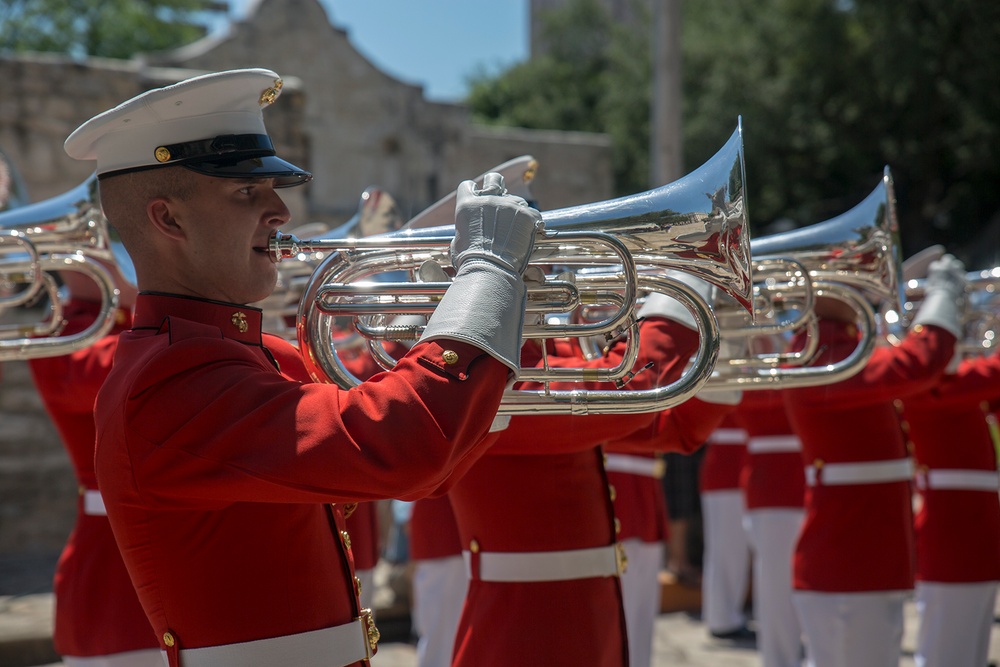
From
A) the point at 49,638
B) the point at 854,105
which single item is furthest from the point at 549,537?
the point at 854,105

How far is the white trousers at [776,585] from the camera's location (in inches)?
215

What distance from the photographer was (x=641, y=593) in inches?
210

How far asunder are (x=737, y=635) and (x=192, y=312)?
5490mm

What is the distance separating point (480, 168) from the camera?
1087cm

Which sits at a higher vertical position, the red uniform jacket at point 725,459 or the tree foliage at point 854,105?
the tree foliage at point 854,105

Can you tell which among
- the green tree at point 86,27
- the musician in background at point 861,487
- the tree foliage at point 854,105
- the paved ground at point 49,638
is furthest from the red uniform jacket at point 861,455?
the green tree at point 86,27

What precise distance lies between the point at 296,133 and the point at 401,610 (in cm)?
342

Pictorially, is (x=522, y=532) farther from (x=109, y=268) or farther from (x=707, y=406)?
(x=109, y=268)

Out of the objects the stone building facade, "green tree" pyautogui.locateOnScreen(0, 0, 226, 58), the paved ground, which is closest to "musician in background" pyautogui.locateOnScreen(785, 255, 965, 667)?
the paved ground

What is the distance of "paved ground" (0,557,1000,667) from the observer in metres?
5.43

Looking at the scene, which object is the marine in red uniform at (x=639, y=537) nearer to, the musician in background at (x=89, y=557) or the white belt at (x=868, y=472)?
the white belt at (x=868, y=472)

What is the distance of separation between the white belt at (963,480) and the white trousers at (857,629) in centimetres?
97

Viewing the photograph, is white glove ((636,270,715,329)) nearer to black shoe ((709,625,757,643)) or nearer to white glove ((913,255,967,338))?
white glove ((913,255,967,338))

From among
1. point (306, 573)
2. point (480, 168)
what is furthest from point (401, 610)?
point (480, 168)
